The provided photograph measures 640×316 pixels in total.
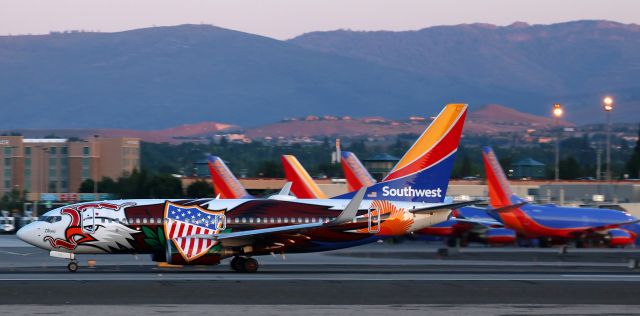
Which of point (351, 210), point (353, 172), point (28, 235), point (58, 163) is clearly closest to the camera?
point (351, 210)

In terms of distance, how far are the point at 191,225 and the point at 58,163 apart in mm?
92615

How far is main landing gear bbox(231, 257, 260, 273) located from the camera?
135 feet

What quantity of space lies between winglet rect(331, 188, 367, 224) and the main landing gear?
3449 mm

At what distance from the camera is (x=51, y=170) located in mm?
129250

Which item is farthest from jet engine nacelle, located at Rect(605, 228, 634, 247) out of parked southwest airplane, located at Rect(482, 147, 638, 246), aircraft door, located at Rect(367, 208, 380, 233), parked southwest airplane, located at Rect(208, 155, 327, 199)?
aircraft door, located at Rect(367, 208, 380, 233)

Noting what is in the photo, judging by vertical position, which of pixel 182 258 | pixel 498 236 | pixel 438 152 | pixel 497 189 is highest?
pixel 438 152

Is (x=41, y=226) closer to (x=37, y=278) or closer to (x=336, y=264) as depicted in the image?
(x=37, y=278)

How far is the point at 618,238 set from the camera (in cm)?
6806

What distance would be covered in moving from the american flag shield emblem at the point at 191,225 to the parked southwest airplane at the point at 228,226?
36mm

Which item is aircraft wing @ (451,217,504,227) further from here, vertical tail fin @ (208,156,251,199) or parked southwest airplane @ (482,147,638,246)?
vertical tail fin @ (208,156,251,199)

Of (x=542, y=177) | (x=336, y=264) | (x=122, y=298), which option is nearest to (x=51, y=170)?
(x=542, y=177)

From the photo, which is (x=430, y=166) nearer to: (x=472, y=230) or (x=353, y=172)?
(x=472, y=230)

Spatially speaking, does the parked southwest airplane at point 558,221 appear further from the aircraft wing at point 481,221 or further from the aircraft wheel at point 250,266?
the aircraft wheel at point 250,266

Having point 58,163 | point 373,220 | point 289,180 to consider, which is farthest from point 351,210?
point 58,163
